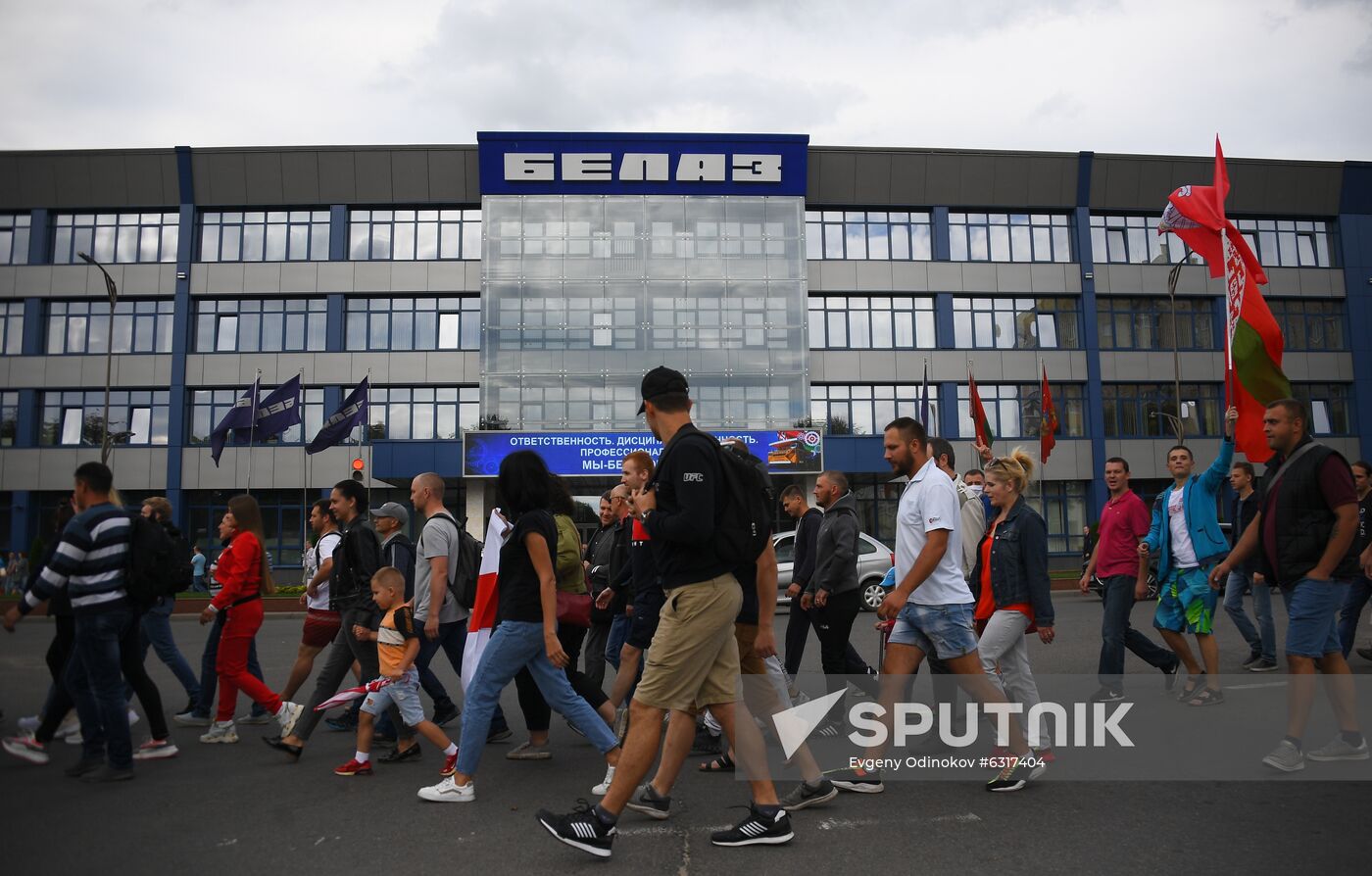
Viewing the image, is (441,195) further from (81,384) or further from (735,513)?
(735,513)

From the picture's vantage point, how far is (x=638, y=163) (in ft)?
108

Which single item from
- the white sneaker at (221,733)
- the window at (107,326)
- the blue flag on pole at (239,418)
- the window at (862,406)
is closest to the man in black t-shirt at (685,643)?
the white sneaker at (221,733)

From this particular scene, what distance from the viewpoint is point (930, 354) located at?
3459 centimetres

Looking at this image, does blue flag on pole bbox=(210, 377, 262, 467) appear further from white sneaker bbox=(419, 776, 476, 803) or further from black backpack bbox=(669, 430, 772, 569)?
black backpack bbox=(669, 430, 772, 569)

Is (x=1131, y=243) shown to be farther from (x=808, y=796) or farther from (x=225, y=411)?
(x=808, y=796)

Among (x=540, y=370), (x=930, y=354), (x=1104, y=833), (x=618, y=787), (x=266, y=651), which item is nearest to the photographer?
(x=618, y=787)

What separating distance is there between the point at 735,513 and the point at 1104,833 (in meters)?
2.16

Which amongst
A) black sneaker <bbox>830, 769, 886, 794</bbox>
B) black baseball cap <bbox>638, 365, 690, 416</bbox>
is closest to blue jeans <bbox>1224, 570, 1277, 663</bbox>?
black sneaker <bbox>830, 769, 886, 794</bbox>

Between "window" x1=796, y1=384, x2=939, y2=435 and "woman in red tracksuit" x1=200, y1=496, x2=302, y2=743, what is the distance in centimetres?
2782

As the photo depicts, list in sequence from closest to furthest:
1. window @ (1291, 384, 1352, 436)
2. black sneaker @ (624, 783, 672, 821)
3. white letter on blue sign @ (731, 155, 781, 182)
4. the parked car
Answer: black sneaker @ (624, 783, 672, 821), the parked car, white letter on blue sign @ (731, 155, 781, 182), window @ (1291, 384, 1352, 436)

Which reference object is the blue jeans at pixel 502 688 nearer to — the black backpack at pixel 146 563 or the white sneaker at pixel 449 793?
the white sneaker at pixel 449 793

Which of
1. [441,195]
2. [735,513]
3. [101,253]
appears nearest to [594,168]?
[441,195]

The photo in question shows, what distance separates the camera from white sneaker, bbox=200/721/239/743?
261 inches

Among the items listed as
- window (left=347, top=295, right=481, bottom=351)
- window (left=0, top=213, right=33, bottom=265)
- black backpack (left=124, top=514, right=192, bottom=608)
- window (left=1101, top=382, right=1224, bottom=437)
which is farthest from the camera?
window (left=1101, top=382, right=1224, bottom=437)
